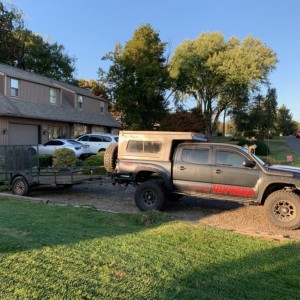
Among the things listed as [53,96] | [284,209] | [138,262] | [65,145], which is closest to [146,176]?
[284,209]

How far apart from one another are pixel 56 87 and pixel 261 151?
18.1 meters

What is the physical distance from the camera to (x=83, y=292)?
3.53 metres

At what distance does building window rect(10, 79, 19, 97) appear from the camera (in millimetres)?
25250

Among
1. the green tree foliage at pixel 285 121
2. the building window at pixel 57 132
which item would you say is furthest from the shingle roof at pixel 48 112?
the green tree foliage at pixel 285 121

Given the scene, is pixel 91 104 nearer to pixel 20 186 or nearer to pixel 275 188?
pixel 20 186

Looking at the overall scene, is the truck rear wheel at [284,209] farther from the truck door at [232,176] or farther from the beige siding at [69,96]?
the beige siding at [69,96]

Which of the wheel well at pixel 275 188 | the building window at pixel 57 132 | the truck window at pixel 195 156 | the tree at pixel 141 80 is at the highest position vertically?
the tree at pixel 141 80

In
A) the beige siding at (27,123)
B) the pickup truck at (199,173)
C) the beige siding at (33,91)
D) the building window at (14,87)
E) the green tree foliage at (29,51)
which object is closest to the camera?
the pickup truck at (199,173)

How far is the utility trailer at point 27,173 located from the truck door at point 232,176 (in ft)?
12.7

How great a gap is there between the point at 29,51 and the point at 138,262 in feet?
155

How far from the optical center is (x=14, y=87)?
83.9ft

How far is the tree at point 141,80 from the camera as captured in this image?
3931 centimetres

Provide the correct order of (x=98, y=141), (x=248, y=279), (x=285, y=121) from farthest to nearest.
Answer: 1. (x=285, y=121)
2. (x=98, y=141)
3. (x=248, y=279)

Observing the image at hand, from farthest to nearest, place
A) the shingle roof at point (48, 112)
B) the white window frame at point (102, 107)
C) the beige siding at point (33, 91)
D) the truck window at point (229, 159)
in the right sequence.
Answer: the white window frame at point (102, 107) < the beige siding at point (33, 91) < the shingle roof at point (48, 112) < the truck window at point (229, 159)
